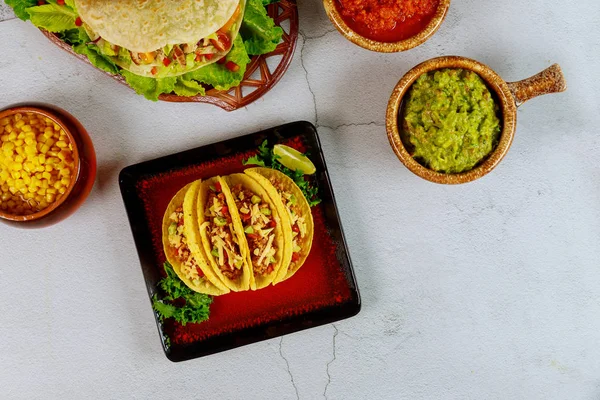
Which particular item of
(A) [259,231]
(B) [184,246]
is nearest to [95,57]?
(B) [184,246]

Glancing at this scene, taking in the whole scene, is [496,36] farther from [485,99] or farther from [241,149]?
[241,149]

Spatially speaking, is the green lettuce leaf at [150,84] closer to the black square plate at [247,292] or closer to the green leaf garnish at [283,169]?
the black square plate at [247,292]

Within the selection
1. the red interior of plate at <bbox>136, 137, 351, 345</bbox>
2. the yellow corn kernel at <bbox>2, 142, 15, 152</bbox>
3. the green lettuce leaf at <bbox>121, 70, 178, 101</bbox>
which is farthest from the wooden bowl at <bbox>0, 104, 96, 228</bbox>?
the green lettuce leaf at <bbox>121, 70, 178, 101</bbox>

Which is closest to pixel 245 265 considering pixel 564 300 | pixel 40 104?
pixel 40 104

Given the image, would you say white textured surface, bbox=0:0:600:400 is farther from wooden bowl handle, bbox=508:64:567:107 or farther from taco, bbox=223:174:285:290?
taco, bbox=223:174:285:290

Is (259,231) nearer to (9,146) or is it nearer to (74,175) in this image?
(74,175)
